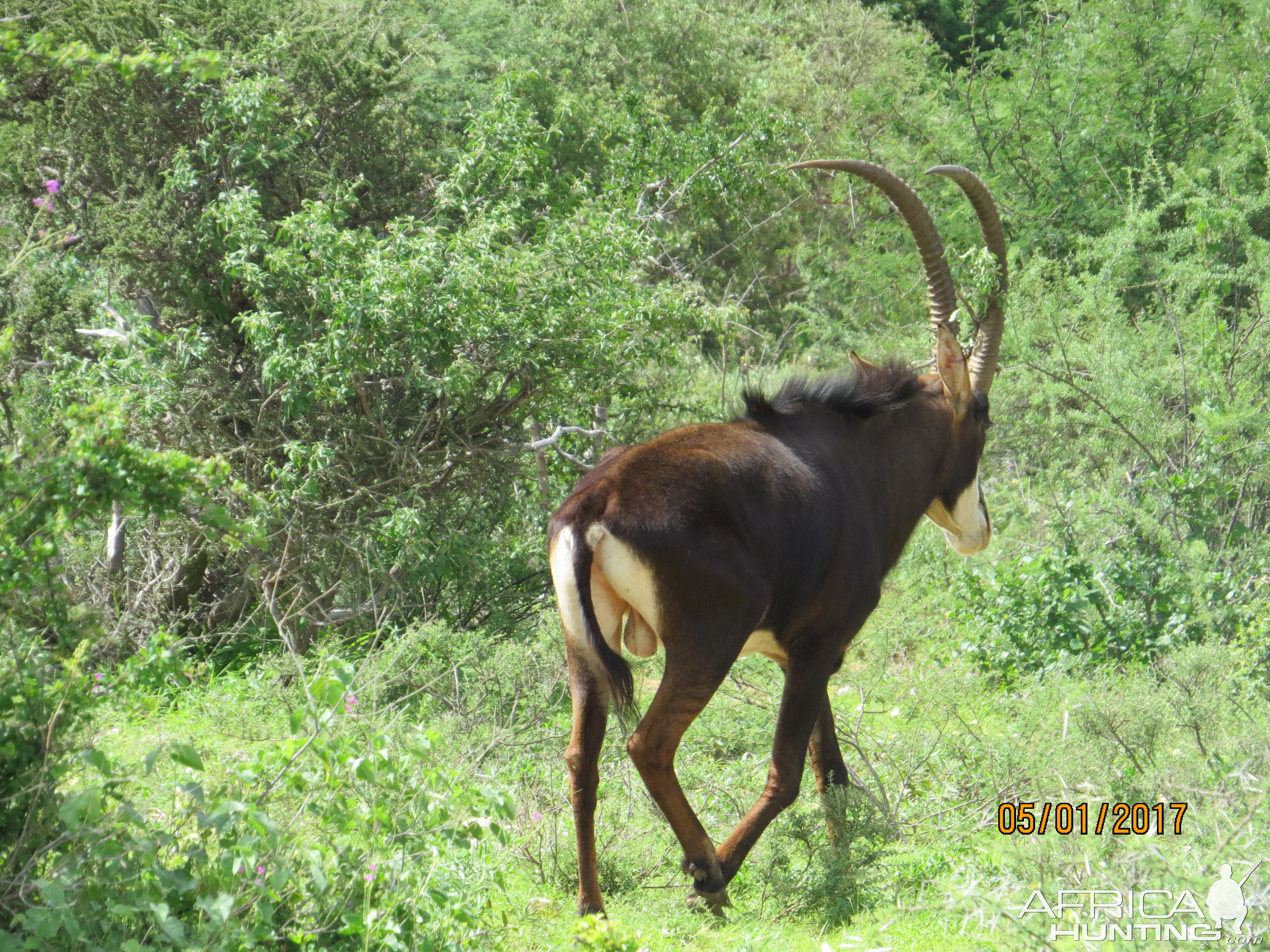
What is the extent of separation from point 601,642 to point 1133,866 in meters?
1.71

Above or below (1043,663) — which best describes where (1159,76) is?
above

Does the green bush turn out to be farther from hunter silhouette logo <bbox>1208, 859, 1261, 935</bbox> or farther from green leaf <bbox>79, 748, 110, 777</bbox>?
hunter silhouette logo <bbox>1208, 859, 1261, 935</bbox>

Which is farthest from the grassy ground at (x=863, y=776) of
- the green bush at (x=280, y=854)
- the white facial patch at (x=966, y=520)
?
the white facial patch at (x=966, y=520)

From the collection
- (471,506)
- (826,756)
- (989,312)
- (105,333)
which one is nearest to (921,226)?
(989,312)

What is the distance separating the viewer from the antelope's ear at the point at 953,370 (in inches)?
201

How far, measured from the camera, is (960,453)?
17.3 feet

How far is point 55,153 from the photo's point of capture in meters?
6.68

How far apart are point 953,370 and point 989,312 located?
0.82m

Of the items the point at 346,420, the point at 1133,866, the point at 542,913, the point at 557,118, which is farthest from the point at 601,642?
the point at 557,118

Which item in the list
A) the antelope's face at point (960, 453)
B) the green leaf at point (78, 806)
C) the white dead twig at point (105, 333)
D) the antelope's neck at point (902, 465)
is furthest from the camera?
the white dead twig at point (105, 333)

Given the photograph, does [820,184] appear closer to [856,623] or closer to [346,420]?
[346,420]
